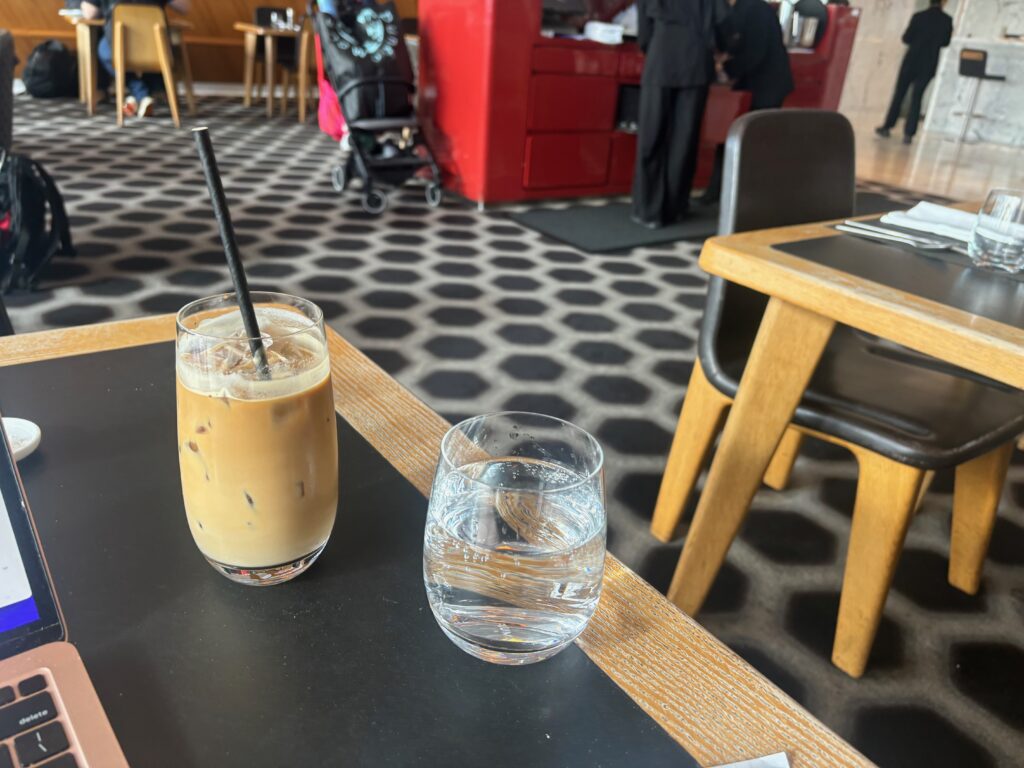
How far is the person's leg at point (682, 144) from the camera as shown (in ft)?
11.1

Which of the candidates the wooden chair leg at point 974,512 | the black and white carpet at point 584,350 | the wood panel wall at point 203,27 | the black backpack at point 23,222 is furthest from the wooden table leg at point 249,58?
the wooden chair leg at point 974,512

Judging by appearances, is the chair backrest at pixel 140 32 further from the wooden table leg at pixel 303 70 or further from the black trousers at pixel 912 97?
the black trousers at pixel 912 97

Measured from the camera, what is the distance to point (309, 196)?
12.5ft

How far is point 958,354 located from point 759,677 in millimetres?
448

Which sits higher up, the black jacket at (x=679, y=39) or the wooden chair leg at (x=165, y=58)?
the black jacket at (x=679, y=39)

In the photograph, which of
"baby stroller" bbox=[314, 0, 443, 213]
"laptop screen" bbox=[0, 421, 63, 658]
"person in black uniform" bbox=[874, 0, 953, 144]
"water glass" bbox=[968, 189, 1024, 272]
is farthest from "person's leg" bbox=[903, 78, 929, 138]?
"laptop screen" bbox=[0, 421, 63, 658]

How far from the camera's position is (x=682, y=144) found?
3486 millimetres

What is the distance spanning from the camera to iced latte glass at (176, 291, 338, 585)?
0.40m

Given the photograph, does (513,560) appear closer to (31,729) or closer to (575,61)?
(31,729)

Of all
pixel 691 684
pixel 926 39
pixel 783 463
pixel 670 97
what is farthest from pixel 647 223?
pixel 926 39

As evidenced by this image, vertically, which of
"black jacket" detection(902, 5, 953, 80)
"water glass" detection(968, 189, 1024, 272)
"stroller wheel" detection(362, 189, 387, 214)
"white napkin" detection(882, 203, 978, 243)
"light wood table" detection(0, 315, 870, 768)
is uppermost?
"black jacket" detection(902, 5, 953, 80)

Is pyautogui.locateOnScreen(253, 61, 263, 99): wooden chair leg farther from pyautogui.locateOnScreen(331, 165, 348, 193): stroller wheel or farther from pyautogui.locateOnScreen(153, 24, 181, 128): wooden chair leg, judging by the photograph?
pyautogui.locateOnScreen(331, 165, 348, 193): stroller wheel

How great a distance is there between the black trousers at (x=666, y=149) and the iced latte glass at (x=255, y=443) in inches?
129

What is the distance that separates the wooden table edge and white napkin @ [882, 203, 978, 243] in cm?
14
